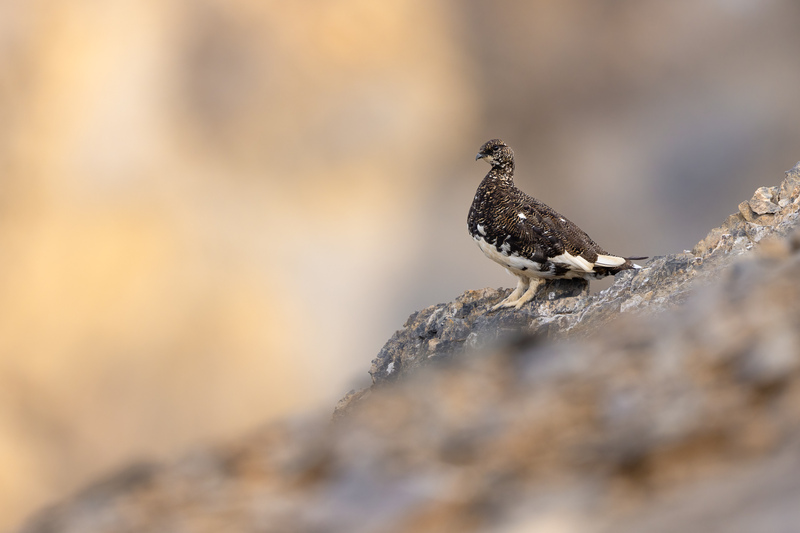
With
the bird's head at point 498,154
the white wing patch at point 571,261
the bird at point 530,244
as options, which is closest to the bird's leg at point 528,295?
the bird at point 530,244

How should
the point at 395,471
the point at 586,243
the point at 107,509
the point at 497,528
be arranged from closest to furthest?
the point at 497,528 → the point at 395,471 → the point at 107,509 → the point at 586,243

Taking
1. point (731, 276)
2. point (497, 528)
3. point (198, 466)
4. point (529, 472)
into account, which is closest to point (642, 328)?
point (731, 276)

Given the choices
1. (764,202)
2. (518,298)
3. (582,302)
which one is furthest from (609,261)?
(764,202)

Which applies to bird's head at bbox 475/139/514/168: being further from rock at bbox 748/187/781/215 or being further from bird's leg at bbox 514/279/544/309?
rock at bbox 748/187/781/215

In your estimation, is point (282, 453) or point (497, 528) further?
point (282, 453)

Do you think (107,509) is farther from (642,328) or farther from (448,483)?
(642,328)

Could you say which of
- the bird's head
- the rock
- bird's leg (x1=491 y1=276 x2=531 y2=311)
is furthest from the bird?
the rock
